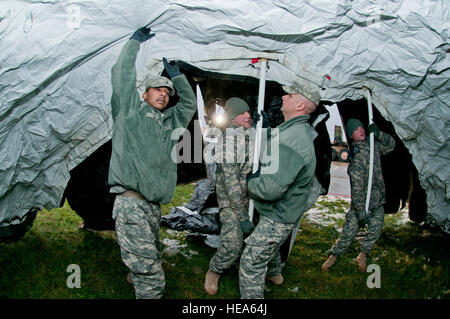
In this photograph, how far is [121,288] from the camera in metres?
3.19

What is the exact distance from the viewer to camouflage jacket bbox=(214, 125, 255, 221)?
2.97 m

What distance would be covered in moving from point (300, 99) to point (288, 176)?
0.66 meters

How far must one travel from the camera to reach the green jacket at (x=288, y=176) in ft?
Result: 7.78

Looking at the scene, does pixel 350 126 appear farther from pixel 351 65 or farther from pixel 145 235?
pixel 145 235

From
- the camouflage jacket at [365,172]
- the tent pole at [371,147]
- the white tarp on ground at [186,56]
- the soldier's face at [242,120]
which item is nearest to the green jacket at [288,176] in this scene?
the soldier's face at [242,120]

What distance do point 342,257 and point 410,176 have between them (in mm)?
1647

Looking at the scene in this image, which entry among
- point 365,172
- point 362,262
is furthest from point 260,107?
point 362,262

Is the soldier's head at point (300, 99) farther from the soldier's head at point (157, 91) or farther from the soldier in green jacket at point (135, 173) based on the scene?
the soldier in green jacket at point (135, 173)

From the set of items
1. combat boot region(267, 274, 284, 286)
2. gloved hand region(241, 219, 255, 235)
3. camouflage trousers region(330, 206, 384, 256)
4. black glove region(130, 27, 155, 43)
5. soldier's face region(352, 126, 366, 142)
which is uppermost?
black glove region(130, 27, 155, 43)

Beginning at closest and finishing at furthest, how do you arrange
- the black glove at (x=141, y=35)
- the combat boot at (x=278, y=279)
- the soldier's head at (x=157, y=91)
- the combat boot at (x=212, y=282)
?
1. the black glove at (x=141, y=35)
2. the soldier's head at (x=157, y=91)
3. the combat boot at (x=212, y=282)
4. the combat boot at (x=278, y=279)

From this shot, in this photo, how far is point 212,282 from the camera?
10.6 ft

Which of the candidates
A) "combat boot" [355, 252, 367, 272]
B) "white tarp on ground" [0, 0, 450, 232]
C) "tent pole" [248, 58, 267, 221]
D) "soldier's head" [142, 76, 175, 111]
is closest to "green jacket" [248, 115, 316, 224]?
"tent pole" [248, 58, 267, 221]

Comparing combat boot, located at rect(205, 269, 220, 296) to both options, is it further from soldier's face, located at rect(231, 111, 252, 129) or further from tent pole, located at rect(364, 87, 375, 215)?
tent pole, located at rect(364, 87, 375, 215)

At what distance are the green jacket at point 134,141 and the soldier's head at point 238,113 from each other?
929mm
